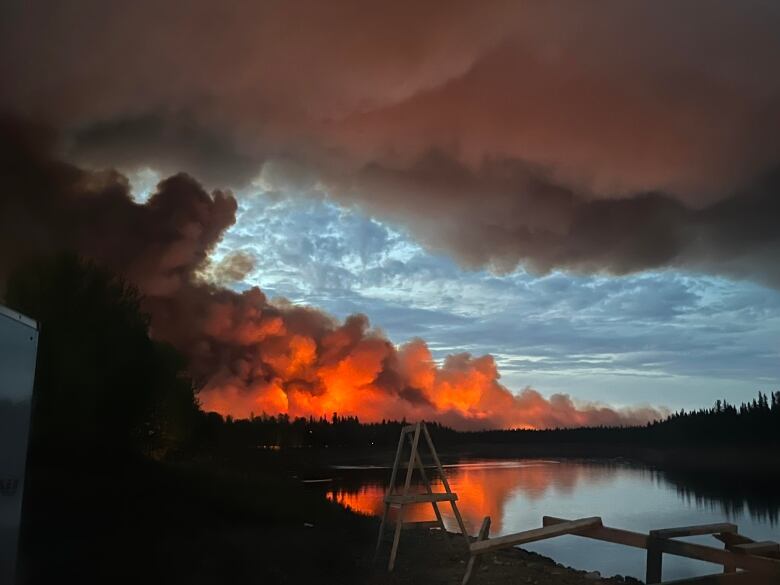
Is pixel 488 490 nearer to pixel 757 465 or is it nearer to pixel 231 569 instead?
pixel 231 569

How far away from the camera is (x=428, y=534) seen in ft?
92.1

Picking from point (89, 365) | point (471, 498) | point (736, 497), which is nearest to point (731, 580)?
point (89, 365)

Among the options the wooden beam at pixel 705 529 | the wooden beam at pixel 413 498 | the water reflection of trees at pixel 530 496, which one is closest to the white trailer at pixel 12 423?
the wooden beam at pixel 705 529

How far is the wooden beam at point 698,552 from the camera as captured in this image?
5.92 metres

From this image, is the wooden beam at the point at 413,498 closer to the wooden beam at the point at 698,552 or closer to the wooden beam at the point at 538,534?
the wooden beam at the point at 698,552

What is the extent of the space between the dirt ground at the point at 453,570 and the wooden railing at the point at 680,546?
6740 mm

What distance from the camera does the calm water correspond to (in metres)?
30.6

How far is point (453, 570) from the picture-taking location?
17562 mm

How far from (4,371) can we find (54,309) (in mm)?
29873

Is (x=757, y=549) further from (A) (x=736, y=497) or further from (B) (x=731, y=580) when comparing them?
(A) (x=736, y=497)

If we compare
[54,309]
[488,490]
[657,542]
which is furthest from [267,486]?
[488,490]

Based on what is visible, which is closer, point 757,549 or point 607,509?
point 757,549

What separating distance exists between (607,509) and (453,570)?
4513 centimetres

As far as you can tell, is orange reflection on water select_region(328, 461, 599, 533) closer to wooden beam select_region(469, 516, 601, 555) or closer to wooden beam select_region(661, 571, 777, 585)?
wooden beam select_region(469, 516, 601, 555)
